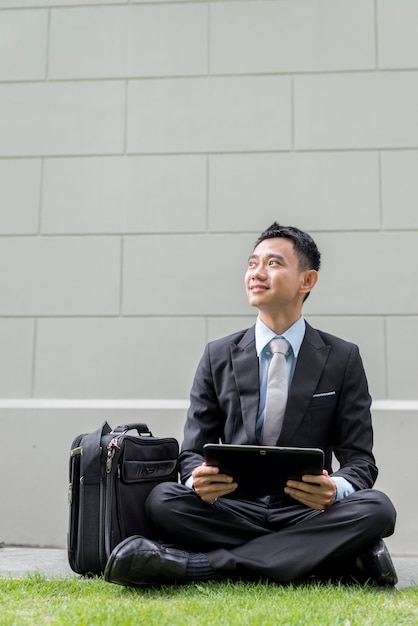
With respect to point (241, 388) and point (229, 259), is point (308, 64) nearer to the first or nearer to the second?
point (229, 259)

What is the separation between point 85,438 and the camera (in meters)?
2.81

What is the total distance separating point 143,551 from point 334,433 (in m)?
0.97

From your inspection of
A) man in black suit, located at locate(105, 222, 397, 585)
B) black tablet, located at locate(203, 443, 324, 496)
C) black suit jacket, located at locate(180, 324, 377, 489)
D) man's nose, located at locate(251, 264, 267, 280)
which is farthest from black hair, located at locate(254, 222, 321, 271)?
black tablet, located at locate(203, 443, 324, 496)

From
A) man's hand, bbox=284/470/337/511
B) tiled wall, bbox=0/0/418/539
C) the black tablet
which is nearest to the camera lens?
the black tablet

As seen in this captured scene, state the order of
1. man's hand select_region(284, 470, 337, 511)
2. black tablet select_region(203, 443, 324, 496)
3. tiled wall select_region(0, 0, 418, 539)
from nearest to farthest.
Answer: black tablet select_region(203, 443, 324, 496) → man's hand select_region(284, 470, 337, 511) → tiled wall select_region(0, 0, 418, 539)

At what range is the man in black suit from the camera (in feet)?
8.04

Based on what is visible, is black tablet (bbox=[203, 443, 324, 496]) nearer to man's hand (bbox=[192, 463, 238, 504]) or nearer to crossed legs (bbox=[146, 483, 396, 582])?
man's hand (bbox=[192, 463, 238, 504])

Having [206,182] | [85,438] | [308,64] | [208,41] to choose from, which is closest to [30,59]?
[208,41]

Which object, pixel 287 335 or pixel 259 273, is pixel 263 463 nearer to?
pixel 287 335

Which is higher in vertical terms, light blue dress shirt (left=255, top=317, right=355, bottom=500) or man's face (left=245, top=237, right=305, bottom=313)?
man's face (left=245, top=237, right=305, bottom=313)

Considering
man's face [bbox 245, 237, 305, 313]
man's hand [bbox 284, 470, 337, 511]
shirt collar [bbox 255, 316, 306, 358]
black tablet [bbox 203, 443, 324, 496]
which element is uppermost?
man's face [bbox 245, 237, 305, 313]

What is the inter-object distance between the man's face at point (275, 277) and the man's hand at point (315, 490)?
761 millimetres

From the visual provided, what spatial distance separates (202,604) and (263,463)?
501 millimetres

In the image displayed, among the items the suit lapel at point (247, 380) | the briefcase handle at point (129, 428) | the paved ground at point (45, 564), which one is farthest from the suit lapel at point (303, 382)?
the paved ground at point (45, 564)
